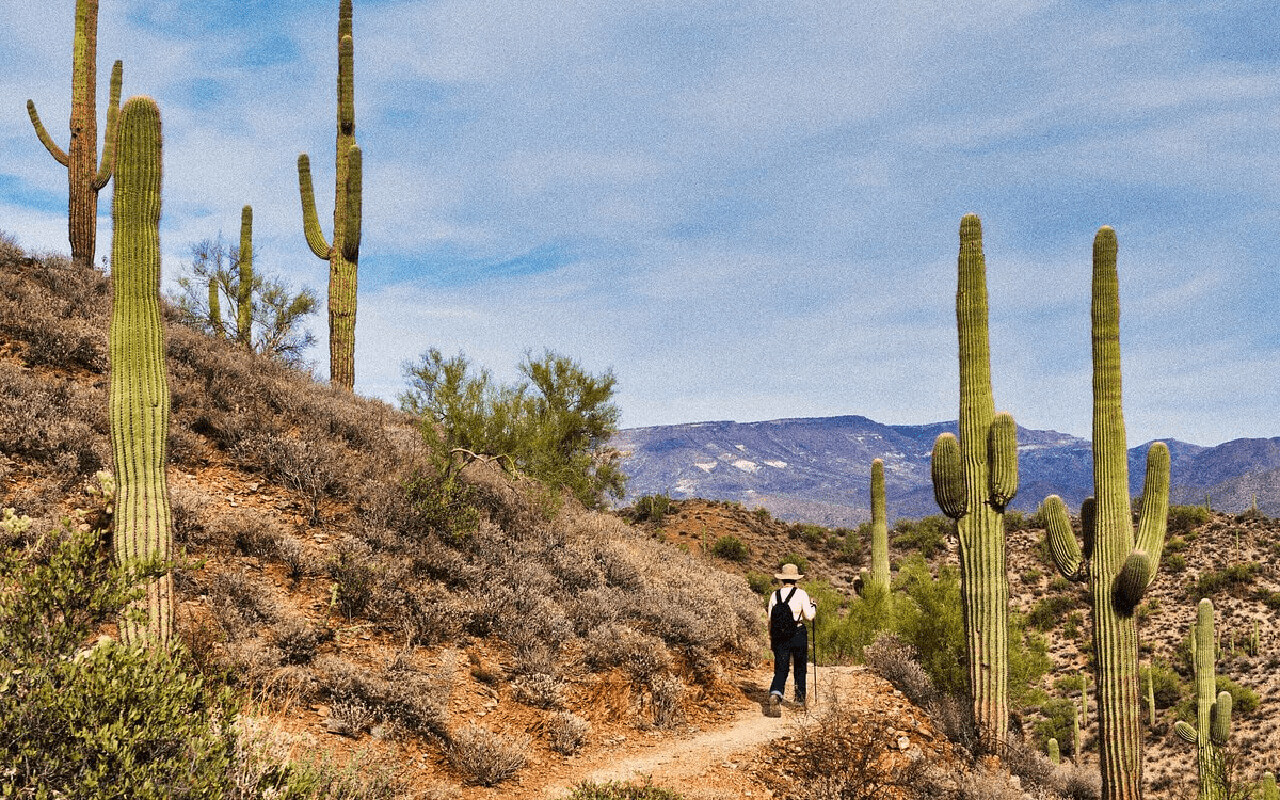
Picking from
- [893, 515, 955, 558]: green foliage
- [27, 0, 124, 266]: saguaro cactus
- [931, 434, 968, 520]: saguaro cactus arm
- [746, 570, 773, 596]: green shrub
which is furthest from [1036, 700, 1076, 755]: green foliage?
[27, 0, 124, 266]: saguaro cactus

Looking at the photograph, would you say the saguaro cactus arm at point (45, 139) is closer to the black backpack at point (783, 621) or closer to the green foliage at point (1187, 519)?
the black backpack at point (783, 621)

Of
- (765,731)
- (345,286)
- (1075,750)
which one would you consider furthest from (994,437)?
(1075,750)

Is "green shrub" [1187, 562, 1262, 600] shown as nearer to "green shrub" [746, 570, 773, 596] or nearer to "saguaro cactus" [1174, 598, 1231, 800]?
"saguaro cactus" [1174, 598, 1231, 800]

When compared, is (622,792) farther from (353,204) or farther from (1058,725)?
(1058,725)

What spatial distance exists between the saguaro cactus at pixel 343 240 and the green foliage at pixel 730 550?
23623 mm

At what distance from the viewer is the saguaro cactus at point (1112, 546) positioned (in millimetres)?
10141

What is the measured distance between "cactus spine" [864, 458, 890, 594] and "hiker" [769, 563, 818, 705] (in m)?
8.73

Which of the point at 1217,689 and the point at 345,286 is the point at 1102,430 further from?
the point at 1217,689

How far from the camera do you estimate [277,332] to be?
22.5 metres

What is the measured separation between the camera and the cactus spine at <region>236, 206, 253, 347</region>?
20.1m

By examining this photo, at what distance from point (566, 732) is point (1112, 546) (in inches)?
300

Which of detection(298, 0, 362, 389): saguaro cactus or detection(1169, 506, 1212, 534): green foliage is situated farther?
detection(1169, 506, 1212, 534): green foliage

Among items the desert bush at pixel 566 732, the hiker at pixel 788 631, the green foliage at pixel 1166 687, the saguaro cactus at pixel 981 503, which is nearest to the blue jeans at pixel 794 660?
the hiker at pixel 788 631

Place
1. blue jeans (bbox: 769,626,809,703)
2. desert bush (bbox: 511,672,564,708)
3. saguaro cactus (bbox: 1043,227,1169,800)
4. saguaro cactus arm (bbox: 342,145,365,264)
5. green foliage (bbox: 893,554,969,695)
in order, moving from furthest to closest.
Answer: saguaro cactus arm (bbox: 342,145,365,264) < green foliage (bbox: 893,554,969,695) < blue jeans (bbox: 769,626,809,703) < saguaro cactus (bbox: 1043,227,1169,800) < desert bush (bbox: 511,672,564,708)
